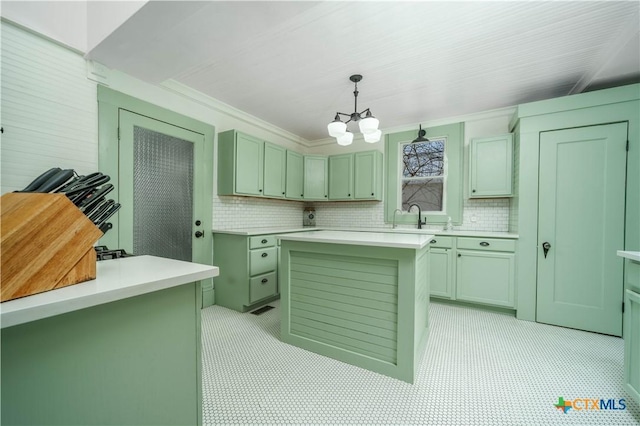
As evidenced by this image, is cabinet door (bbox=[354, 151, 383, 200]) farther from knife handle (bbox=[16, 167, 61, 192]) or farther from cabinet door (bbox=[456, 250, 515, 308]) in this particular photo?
knife handle (bbox=[16, 167, 61, 192])

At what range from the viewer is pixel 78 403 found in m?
0.86

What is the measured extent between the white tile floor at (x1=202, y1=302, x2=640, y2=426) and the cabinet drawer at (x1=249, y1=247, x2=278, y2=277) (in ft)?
2.61

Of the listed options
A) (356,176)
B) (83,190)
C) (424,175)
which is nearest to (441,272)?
(424,175)

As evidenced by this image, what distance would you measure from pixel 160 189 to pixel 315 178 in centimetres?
267

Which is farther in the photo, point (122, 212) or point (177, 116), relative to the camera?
point (177, 116)

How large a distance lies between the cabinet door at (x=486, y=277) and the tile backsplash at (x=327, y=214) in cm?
77

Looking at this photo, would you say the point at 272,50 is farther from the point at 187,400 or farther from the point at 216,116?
the point at 187,400

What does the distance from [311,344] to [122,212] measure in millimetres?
2233

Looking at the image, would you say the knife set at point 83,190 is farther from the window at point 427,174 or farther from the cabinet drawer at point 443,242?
the window at point 427,174

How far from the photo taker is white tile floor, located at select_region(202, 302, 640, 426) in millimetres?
1599

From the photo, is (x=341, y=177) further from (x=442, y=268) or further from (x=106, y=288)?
(x=106, y=288)

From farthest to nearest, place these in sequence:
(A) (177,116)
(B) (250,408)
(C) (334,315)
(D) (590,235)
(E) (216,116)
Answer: (E) (216,116), (A) (177,116), (D) (590,235), (C) (334,315), (B) (250,408)

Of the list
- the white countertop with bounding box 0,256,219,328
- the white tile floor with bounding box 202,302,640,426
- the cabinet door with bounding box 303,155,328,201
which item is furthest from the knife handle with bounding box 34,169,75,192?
the cabinet door with bounding box 303,155,328,201

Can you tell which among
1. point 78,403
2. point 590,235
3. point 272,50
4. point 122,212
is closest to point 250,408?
point 78,403
